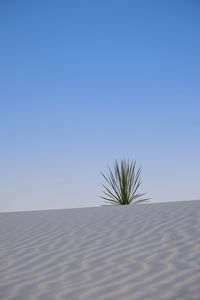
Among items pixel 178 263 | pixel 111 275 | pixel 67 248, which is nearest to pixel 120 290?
pixel 111 275

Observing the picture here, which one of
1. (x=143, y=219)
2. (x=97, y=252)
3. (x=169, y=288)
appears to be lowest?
(x=169, y=288)

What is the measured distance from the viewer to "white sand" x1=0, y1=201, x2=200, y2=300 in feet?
5.41

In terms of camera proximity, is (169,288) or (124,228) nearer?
(169,288)

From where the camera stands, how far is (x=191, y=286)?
1618 mm

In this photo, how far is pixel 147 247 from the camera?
240cm

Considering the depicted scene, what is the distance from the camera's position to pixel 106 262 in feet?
6.90

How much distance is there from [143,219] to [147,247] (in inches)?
51.0

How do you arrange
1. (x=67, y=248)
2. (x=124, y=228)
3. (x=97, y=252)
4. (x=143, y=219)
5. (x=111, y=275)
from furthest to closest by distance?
(x=143, y=219) < (x=124, y=228) < (x=67, y=248) < (x=97, y=252) < (x=111, y=275)

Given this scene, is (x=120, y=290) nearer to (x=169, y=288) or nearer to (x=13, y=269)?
(x=169, y=288)

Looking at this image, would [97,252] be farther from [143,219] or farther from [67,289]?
[143,219]

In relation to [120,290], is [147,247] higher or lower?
Answer: higher

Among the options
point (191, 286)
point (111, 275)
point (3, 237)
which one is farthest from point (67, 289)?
point (3, 237)

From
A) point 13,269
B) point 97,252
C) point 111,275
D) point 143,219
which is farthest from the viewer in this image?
point 143,219

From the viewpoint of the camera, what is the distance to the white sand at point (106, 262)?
1.65 meters
